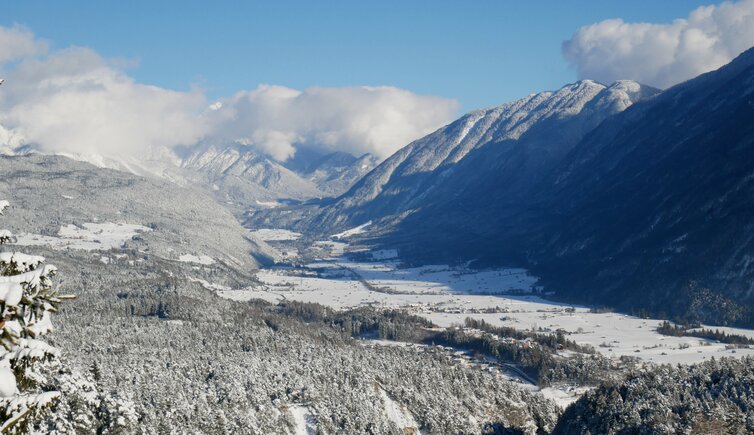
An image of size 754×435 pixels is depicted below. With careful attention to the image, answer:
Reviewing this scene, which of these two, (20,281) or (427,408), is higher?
(20,281)

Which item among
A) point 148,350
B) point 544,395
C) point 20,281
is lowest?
point 544,395

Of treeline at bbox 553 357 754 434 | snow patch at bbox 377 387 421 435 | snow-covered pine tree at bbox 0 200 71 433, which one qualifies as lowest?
snow patch at bbox 377 387 421 435

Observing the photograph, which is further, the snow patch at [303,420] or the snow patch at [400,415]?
the snow patch at [400,415]

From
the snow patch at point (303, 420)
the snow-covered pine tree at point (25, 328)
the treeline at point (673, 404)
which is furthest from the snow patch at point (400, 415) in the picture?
the snow-covered pine tree at point (25, 328)

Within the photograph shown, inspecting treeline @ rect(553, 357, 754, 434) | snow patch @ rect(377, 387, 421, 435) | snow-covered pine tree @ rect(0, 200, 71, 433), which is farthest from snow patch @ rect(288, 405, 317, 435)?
snow-covered pine tree @ rect(0, 200, 71, 433)

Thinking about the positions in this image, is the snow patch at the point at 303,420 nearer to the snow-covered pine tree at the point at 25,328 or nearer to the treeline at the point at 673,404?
the treeline at the point at 673,404

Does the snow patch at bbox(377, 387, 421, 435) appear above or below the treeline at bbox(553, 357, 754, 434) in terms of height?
below

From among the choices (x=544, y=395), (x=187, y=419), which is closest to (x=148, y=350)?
(x=187, y=419)

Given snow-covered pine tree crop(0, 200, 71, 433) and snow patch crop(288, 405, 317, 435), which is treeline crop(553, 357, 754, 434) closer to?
snow patch crop(288, 405, 317, 435)

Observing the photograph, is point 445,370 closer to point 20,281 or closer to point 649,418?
point 649,418
